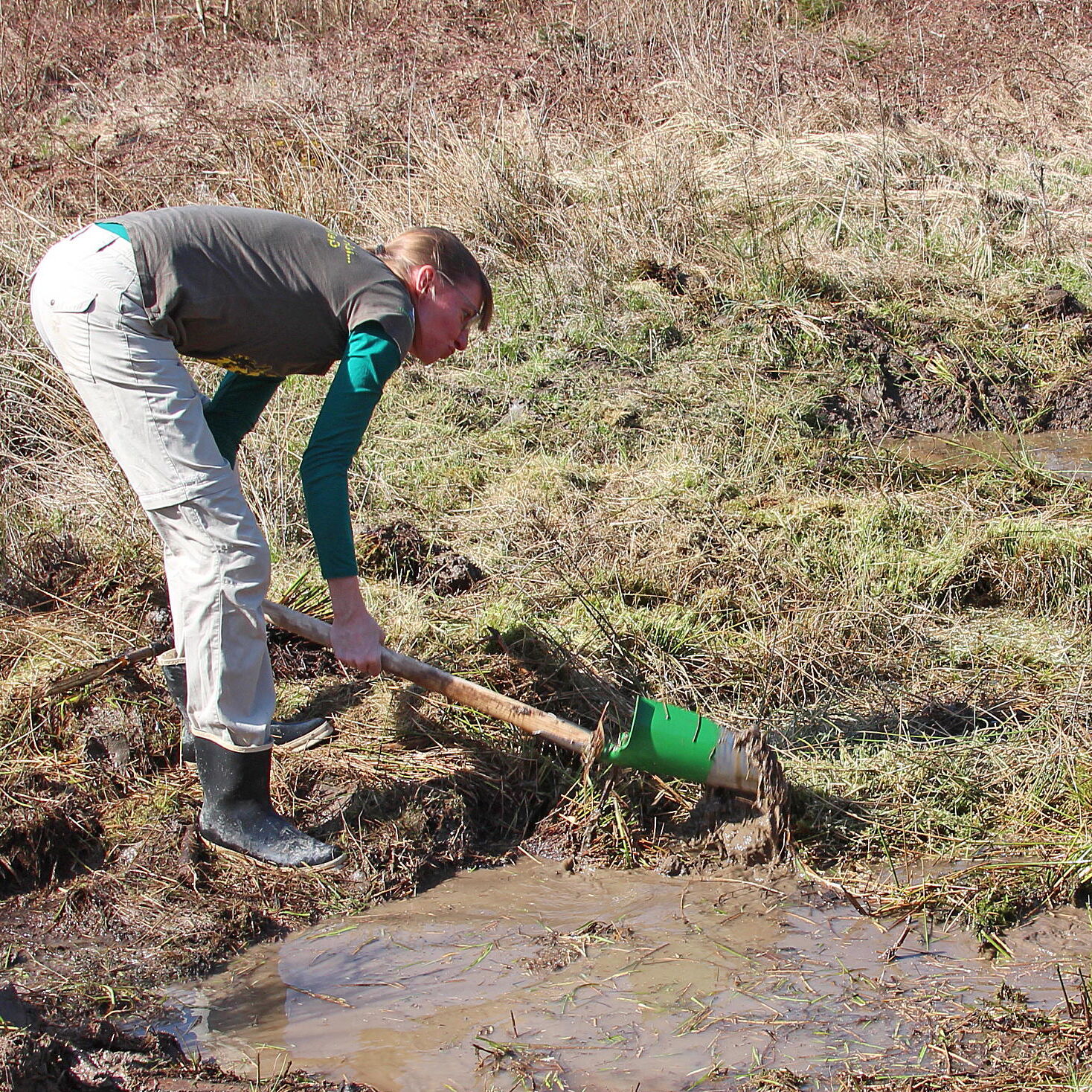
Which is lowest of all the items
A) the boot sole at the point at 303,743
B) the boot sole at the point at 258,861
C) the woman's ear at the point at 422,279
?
the boot sole at the point at 258,861

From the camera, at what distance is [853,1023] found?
2.27 meters

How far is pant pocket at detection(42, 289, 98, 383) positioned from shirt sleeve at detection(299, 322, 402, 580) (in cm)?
53

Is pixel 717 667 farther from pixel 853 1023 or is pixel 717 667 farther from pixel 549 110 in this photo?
pixel 549 110

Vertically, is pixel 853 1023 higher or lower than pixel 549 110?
→ lower

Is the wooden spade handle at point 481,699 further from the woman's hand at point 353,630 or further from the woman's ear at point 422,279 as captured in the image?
the woman's ear at point 422,279

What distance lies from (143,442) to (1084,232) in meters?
6.17

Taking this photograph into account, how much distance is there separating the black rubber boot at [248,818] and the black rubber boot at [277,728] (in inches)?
10.0

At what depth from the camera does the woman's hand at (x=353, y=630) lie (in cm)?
262

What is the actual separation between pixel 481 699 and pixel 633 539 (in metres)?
1.39

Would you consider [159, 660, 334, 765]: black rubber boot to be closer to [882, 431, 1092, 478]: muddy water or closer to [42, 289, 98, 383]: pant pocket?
[42, 289, 98, 383]: pant pocket

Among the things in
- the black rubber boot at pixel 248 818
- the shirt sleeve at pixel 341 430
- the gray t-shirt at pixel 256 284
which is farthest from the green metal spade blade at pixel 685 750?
the gray t-shirt at pixel 256 284

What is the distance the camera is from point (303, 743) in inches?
128

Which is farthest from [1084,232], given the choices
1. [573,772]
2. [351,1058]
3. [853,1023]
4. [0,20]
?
[0,20]

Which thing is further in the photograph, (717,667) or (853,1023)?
(717,667)
